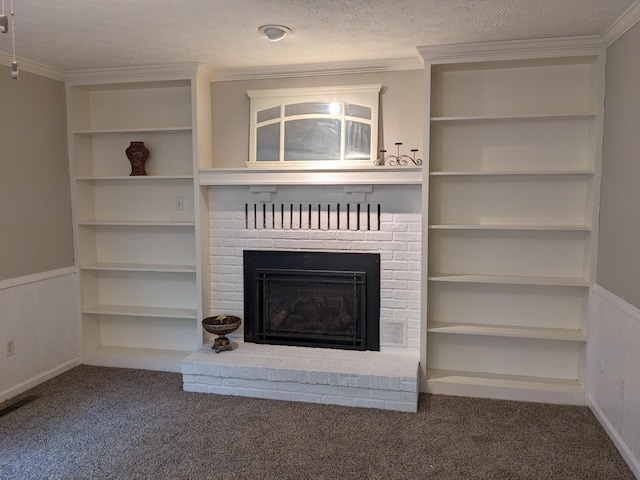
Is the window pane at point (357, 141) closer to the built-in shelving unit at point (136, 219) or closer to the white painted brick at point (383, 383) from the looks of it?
the built-in shelving unit at point (136, 219)

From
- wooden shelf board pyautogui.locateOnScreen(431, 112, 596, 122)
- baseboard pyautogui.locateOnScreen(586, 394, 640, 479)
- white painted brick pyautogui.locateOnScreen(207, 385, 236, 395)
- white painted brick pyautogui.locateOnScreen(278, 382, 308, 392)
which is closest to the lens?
baseboard pyautogui.locateOnScreen(586, 394, 640, 479)

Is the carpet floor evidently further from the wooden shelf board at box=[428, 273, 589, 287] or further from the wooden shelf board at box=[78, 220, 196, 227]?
the wooden shelf board at box=[78, 220, 196, 227]

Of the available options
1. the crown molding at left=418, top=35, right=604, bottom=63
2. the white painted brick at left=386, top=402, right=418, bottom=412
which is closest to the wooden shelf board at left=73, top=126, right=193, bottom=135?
the crown molding at left=418, top=35, right=604, bottom=63

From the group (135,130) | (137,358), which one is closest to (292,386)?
(137,358)

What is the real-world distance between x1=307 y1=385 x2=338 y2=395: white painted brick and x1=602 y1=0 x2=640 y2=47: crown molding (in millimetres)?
2590

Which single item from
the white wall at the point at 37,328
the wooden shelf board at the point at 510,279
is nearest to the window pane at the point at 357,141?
the wooden shelf board at the point at 510,279

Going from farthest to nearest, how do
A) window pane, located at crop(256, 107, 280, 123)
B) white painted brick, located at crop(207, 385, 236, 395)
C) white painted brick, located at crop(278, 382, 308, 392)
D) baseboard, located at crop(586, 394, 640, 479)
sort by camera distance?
window pane, located at crop(256, 107, 280, 123)
white painted brick, located at crop(207, 385, 236, 395)
white painted brick, located at crop(278, 382, 308, 392)
baseboard, located at crop(586, 394, 640, 479)

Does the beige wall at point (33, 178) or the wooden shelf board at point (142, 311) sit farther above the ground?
the beige wall at point (33, 178)

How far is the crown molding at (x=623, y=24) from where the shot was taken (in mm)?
2333

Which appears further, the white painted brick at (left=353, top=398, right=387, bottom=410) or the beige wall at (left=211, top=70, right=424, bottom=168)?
the beige wall at (left=211, top=70, right=424, bottom=168)

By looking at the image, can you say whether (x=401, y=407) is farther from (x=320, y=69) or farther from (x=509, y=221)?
(x=320, y=69)

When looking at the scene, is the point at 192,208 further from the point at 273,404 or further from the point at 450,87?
the point at 450,87

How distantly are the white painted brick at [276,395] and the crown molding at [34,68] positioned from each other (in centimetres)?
268

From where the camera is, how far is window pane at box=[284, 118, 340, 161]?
11.1 ft
